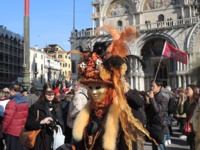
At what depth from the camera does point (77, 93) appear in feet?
16.4

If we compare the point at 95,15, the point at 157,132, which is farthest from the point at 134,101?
the point at 95,15

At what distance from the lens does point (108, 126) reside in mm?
2877

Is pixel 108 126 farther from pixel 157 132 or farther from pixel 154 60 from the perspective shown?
pixel 154 60

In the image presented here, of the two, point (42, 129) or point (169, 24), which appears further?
point (169, 24)

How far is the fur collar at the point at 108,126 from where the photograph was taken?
283cm

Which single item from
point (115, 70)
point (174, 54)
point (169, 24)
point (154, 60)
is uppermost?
point (169, 24)

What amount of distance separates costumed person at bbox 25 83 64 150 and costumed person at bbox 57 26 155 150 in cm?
109

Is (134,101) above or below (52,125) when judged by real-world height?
above

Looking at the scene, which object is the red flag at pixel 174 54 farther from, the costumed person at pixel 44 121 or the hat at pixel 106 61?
the hat at pixel 106 61

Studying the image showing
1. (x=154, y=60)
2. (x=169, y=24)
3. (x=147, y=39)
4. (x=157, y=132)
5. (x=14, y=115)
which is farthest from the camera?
(x=154, y=60)

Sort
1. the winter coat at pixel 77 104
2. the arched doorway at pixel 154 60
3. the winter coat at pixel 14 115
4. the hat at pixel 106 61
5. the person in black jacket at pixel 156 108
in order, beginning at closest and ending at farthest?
the hat at pixel 106 61 < the winter coat at pixel 77 104 < the winter coat at pixel 14 115 < the person in black jacket at pixel 156 108 < the arched doorway at pixel 154 60

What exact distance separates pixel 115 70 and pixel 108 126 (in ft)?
1.83

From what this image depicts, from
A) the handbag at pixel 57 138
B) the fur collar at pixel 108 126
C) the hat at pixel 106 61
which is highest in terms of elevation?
the hat at pixel 106 61

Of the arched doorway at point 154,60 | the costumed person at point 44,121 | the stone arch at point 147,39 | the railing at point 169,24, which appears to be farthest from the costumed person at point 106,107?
the arched doorway at point 154,60
